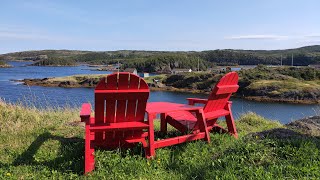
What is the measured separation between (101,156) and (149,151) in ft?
2.03

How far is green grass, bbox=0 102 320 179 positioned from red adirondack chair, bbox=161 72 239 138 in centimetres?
36

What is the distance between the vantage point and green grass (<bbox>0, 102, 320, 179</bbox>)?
3.24 meters

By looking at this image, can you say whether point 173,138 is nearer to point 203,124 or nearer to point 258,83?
point 203,124

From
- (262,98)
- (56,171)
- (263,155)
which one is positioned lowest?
(262,98)

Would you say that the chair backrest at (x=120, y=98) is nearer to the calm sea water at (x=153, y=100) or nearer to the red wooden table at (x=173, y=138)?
the red wooden table at (x=173, y=138)

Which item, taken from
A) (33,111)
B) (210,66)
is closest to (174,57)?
(210,66)

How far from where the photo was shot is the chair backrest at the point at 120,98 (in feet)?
12.6

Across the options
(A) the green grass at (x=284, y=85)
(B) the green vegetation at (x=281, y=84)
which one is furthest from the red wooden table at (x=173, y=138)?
(A) the green grass at (x=284, y=85)

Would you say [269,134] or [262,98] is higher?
[269,134]

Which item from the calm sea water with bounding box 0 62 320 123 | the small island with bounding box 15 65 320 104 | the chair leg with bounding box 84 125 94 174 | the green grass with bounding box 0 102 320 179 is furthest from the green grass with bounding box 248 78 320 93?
the chair leg with bounding box 84 125 94 174

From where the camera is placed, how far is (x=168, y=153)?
430 cm

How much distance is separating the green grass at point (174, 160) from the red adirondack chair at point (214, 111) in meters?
0.36

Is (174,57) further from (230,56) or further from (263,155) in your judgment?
(263,155)

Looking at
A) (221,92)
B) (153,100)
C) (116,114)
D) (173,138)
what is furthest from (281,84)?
(116,114)
